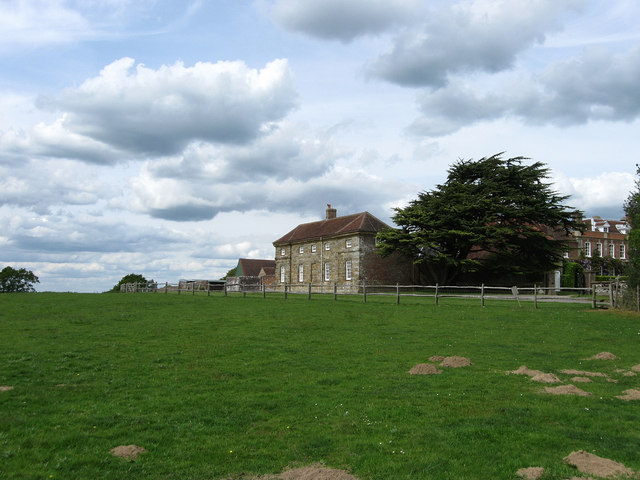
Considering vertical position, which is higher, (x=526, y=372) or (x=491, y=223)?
(x=491, y=223)

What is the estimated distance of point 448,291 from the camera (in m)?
47.0

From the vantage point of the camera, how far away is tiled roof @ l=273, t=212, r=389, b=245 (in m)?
52.8

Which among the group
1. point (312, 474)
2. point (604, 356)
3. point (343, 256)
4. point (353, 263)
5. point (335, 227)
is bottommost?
point (312, 474)

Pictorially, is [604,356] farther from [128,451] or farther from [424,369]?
[128,451]

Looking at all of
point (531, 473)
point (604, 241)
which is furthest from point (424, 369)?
point (604, 241)

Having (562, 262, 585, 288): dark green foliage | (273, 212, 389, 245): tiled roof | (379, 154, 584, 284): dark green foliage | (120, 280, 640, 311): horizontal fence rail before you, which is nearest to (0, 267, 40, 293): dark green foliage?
(120, 280, 640, 311): horizontal fence rail

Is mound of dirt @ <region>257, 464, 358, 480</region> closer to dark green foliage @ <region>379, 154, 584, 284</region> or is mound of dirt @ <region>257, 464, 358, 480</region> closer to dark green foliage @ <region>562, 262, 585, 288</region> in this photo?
dark green foliage @ <region>379, 154, 584, 284</region>

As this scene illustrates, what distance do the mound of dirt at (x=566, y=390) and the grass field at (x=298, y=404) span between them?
219mm

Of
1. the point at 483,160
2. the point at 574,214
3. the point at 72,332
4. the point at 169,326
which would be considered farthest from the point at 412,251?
the point at 72,332

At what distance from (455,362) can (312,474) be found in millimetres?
6825

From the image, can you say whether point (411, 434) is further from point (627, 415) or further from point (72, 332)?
point (72, 332)

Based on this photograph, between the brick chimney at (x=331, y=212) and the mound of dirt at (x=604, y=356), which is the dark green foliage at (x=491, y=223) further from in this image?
the mound of dirt at (x=604, y=356)

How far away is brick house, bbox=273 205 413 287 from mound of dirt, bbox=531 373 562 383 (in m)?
37.2

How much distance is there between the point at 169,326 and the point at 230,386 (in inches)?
361
